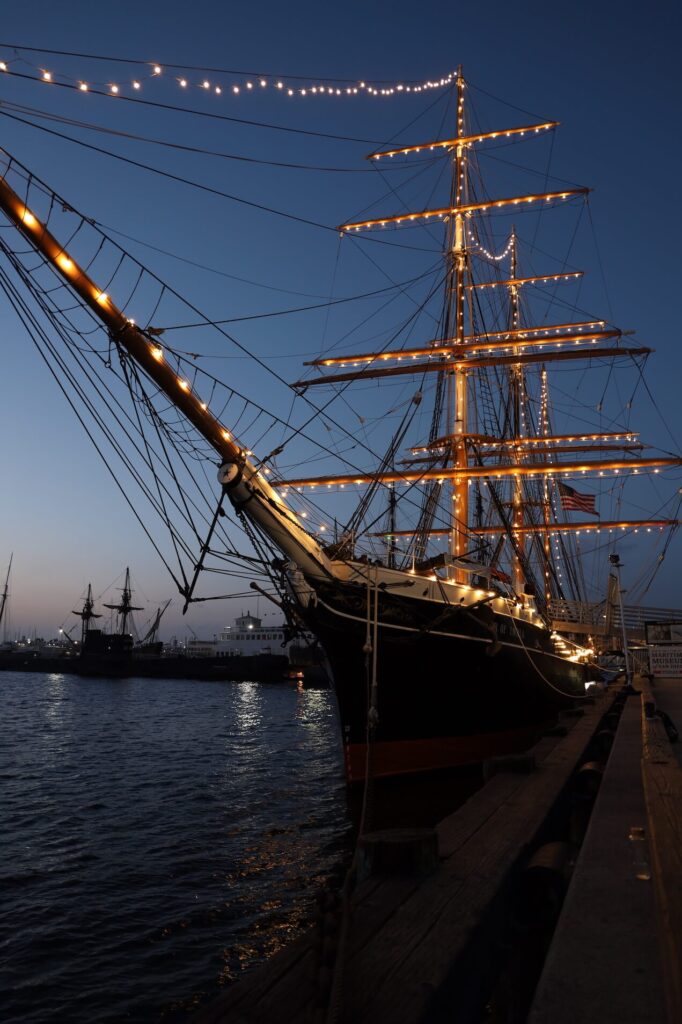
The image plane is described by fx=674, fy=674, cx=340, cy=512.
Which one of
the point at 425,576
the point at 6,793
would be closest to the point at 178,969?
the point at 425,576

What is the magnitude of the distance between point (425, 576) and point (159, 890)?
28.0 feet

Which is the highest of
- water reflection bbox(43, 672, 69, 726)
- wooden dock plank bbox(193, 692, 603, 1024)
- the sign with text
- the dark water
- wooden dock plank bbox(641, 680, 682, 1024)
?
the sign with text

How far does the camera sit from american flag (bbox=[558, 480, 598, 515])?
29031 mm

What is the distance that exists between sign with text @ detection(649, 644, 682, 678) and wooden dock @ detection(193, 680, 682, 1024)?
17.4 m

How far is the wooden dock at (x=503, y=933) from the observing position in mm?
2039

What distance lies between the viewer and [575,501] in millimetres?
29234

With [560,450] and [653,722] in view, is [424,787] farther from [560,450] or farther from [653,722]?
[560,450]

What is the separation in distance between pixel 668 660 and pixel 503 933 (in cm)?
1966

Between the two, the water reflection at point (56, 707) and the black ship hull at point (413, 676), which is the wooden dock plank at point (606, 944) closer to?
the black ship hull at point (413, 676)

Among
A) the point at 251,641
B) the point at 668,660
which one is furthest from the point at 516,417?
the point at 251,641

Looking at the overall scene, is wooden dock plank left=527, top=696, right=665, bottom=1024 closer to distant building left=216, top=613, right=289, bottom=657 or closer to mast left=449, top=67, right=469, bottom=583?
mast left=449, top=67, right=469, bottom=583

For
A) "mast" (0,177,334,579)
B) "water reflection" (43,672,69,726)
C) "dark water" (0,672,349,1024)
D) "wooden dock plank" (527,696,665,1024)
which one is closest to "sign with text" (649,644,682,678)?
"dark water" (0,672,349,1024)

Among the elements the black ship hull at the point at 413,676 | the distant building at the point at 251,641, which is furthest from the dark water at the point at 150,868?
the distant building at the point at 251,641

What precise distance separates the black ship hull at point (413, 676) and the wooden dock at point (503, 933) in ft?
30.4
